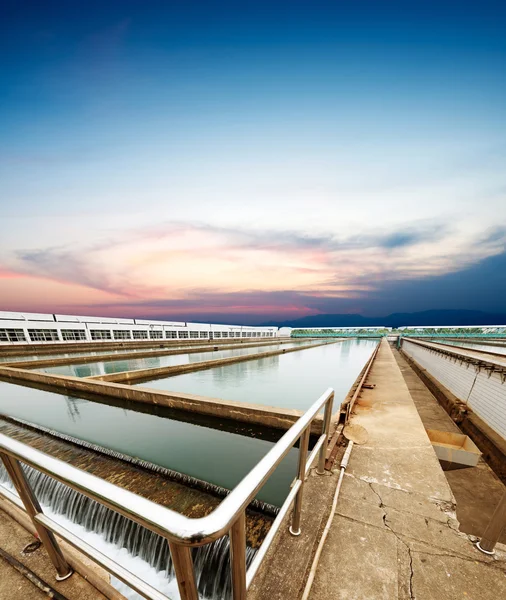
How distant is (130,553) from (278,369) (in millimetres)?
10686

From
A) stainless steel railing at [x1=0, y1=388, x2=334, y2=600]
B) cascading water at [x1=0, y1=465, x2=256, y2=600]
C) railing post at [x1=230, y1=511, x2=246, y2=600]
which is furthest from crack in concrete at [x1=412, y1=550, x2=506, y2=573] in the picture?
cascading water at [x1=0, y1=465, x2=256, y2=600]

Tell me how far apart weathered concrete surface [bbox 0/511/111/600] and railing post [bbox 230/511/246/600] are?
3.56 feet

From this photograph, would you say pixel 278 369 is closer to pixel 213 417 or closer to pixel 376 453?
pixel 213 417

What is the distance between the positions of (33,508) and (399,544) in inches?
107

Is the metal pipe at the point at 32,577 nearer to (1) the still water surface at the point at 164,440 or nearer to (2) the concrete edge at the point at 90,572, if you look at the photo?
(2) the concrete edge at the point at 90,572

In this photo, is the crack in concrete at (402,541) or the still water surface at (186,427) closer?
the crack in concrete at (402,541)

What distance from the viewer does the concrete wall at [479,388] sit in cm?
613

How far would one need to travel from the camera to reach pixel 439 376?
1201 centimetres

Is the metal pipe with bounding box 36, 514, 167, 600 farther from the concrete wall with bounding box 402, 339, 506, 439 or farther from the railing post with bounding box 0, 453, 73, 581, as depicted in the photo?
the concrete wall with bounding box 402, 339, 506, 439

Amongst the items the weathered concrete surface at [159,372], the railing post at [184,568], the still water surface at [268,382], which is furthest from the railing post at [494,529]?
the weathered concrete surface at [159,372]

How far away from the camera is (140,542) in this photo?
10.2 feet

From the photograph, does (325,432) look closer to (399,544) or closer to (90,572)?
(399,544)

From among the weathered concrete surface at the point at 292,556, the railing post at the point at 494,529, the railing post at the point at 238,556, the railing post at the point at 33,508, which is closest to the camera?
the railing post at the point at 238,556

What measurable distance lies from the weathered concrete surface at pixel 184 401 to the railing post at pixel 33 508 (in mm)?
4145
